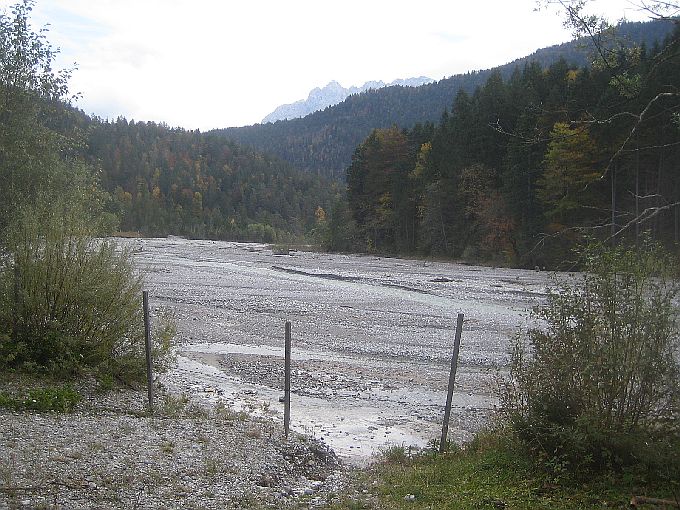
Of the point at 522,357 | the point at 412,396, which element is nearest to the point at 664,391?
the point at 522,357

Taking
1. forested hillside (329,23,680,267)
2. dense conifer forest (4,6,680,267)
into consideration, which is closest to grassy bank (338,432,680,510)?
dense conifer forest (4,6,680,267)

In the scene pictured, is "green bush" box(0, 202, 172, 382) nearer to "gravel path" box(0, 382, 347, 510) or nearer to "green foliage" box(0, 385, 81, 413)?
"green foliage" box(0, 385, 81, 413)

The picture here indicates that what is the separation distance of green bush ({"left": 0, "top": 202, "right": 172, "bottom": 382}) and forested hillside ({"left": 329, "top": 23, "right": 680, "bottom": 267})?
65.8 feet

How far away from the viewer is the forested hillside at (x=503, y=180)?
142ft

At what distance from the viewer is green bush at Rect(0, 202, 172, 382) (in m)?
13.3

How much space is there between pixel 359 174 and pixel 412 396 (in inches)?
3098

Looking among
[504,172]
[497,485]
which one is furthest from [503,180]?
[497,485]

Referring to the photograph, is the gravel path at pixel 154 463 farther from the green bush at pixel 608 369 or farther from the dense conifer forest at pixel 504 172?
the dense conifer forest at pixel 504 172

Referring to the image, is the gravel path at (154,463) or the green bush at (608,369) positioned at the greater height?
the green bush at (608,369)

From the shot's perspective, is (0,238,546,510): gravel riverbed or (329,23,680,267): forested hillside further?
(329,23,680,267): forested hillside

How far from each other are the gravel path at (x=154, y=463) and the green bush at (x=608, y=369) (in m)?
3.09

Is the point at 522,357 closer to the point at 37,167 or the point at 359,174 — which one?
the point at 37,167

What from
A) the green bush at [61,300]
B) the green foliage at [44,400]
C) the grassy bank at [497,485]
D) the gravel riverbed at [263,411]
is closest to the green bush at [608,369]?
the grassy bank at [497,485]

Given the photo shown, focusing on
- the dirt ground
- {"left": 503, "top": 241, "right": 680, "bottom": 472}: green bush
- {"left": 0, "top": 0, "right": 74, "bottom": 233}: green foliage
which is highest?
{"left": 0, "top": 0, "right": 74, "bottom": 233}: green foliage
